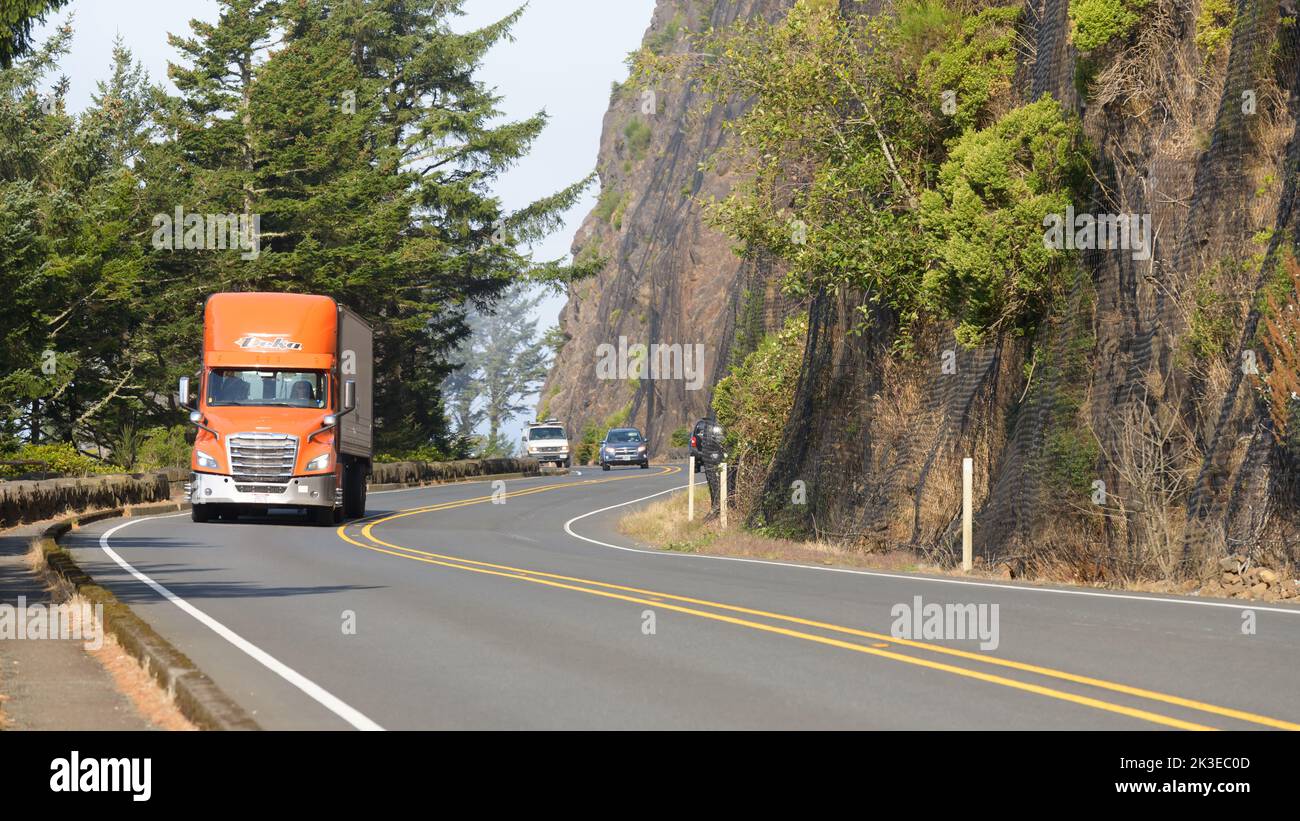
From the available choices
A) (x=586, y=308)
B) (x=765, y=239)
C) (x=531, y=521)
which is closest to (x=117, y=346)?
(x=531, y=521)

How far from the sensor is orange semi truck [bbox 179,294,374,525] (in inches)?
1130

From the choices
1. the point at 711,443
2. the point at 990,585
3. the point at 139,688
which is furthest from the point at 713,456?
the point at 139,688

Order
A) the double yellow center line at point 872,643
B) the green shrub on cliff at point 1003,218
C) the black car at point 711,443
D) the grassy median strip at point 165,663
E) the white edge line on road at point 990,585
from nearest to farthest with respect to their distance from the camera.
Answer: the grassy median strip at point 165,663 < the double yellow center line at point 872,643 < the white edge line on road at point 990,585 < the green shrub on cliff at point 1003,218 < the black car at point 711,443

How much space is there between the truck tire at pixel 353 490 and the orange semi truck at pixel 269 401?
3530 millimetres

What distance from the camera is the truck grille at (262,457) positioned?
Result: 2855 centimetres

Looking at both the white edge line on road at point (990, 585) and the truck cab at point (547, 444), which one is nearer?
the white edge line on road at point (990, 585)

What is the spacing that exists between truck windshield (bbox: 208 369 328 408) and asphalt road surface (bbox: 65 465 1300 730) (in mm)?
7089

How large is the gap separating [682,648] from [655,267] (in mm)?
87921

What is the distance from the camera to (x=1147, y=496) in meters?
18.2

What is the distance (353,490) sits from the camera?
111 ft

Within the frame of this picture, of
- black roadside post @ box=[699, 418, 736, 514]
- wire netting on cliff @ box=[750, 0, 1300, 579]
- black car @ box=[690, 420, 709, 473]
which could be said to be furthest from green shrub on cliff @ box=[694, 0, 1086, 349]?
black car @ box=[690, 420, 709, 473]

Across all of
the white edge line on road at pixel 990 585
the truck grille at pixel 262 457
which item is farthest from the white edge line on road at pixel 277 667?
the truck grille at pixel 262 457

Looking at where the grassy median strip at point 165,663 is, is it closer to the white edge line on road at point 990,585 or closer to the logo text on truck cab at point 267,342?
the white edge line on road at point 990,585
